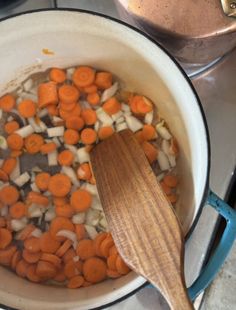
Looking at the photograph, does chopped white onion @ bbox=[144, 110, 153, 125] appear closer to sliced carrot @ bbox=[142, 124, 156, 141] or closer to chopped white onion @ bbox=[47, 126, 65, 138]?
sliced carrot @ bbox=[142, 124, 156, 141]

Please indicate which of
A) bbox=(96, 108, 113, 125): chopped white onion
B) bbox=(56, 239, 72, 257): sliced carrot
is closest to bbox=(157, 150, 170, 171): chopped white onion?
bbox=(96, 108, 113, 125): chopped white onion

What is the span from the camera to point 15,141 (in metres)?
1.00

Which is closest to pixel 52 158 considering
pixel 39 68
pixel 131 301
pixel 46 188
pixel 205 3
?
pixel 46 188

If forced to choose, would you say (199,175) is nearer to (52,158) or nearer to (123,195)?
(123,195)

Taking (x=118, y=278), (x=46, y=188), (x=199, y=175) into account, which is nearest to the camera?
(x=199, y=175)

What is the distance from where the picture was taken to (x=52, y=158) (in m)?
1.00

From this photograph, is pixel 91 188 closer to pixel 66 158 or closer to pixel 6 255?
pixel 66 158

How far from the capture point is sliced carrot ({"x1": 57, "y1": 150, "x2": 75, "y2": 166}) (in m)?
0.99

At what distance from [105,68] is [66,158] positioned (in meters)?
0.18

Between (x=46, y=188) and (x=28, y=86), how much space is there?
0.20 metres

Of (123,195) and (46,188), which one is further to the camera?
(46,188)

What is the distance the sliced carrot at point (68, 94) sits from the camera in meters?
0.99

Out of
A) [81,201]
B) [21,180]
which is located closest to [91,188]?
[81,201]

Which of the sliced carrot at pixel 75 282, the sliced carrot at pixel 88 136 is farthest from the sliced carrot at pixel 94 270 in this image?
the sliced carrot at pixel 88 136
